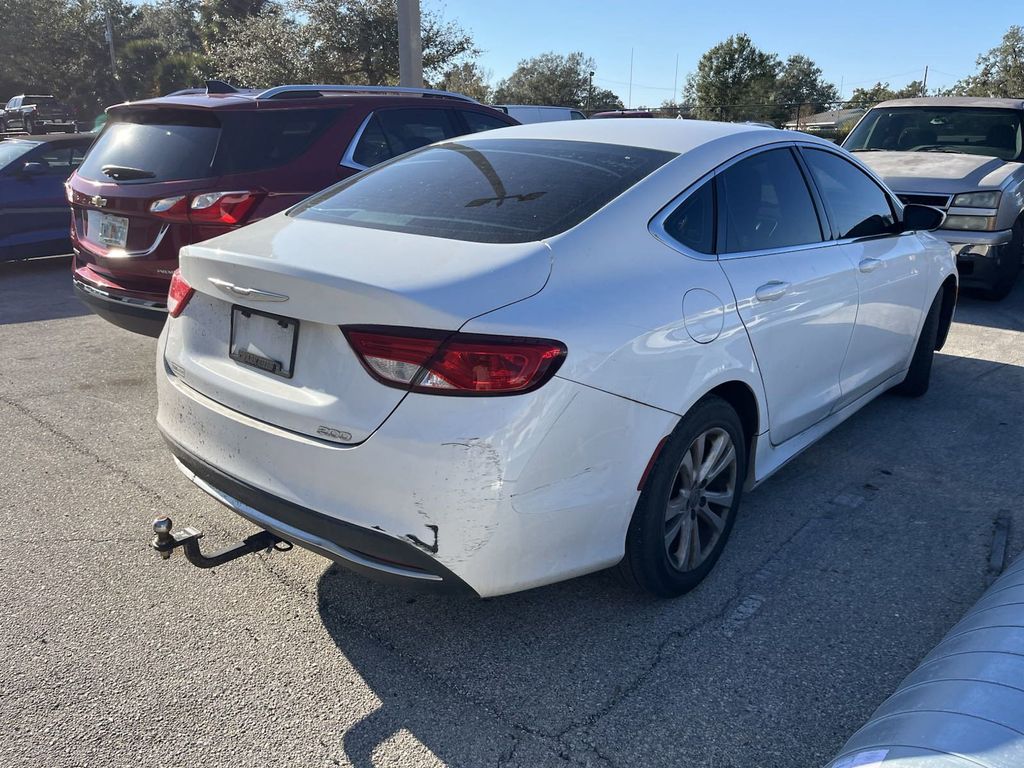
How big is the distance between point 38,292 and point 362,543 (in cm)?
763

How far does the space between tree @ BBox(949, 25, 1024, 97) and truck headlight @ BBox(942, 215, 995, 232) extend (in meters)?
40.0

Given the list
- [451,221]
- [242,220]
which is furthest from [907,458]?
[242,220]

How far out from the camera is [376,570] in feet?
7.88

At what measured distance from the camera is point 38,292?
8.45 metres

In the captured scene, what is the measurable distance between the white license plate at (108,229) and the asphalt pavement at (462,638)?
1352 mm

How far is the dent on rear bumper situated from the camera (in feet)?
7.30

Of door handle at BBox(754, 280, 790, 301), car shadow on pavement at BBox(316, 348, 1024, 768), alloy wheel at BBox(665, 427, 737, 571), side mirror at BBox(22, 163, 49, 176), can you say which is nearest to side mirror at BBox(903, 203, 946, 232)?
car shadow on pavement at BBox(316, 348, 1024, 768)

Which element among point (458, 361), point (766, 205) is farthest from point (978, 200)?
point (458, 361)

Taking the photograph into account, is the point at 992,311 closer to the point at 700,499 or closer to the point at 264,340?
the point at 700,499

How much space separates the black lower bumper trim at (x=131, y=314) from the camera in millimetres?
4723

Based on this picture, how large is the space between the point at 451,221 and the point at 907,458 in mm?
2934

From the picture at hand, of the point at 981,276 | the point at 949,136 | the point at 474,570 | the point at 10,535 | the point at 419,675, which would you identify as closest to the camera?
the point at 474,570

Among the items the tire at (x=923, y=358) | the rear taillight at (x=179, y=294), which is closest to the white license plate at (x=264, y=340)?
the rear taillight at (x=179, y=294)

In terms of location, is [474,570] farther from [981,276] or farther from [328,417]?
[981,276]
